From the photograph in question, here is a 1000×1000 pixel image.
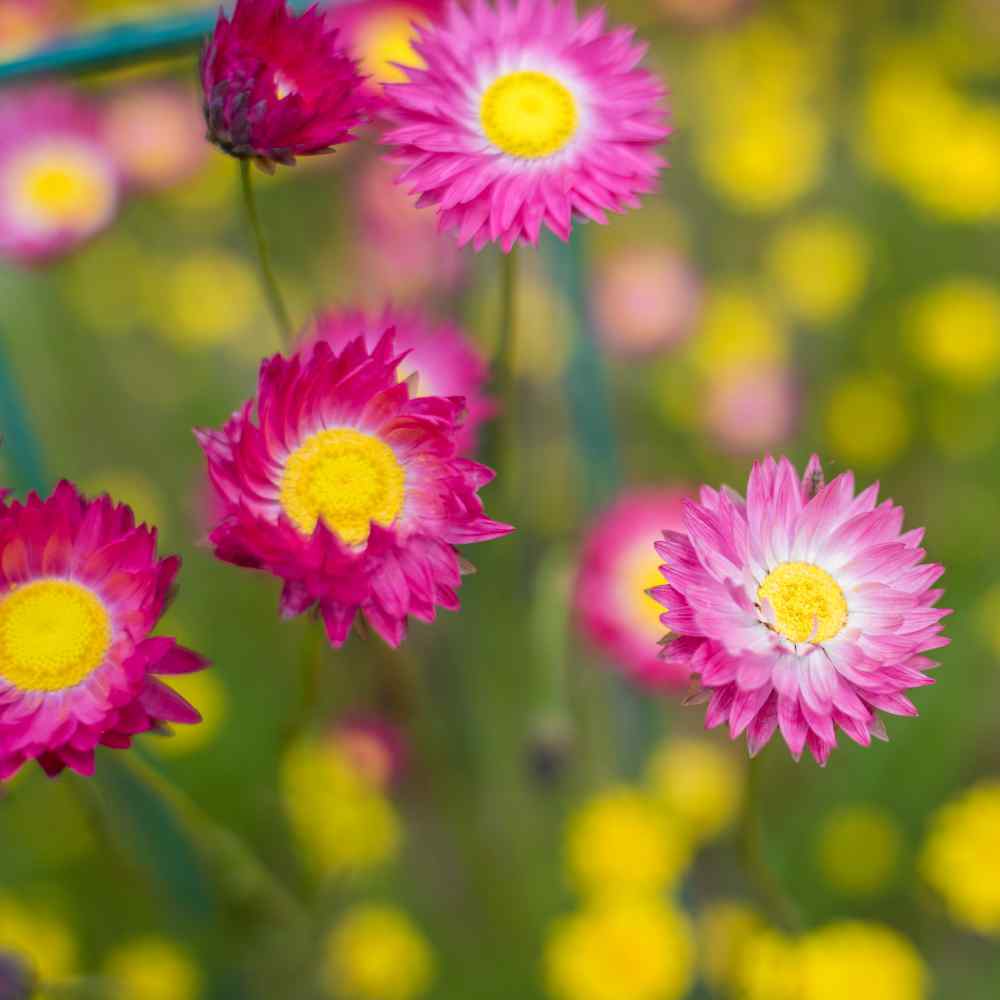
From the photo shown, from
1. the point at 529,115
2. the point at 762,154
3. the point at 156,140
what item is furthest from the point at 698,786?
the point at 156,140

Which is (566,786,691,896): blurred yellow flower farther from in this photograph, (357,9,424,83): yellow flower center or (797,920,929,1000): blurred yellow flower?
(357,9,424,83): yellow flower center

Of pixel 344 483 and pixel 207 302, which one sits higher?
pixel 207 302

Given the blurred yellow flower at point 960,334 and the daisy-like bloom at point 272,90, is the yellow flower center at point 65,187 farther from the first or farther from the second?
the blurred yellow flower at point 960,334

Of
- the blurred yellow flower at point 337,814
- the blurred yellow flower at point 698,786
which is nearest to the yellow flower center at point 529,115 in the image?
the blurred yellow flower at point 337,814

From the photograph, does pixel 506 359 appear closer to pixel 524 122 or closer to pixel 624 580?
pixel 524 122

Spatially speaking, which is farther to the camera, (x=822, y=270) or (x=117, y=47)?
(x=822, y=270)

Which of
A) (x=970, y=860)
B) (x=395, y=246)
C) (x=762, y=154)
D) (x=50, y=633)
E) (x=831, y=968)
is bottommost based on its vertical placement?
(x=50, y=633)
